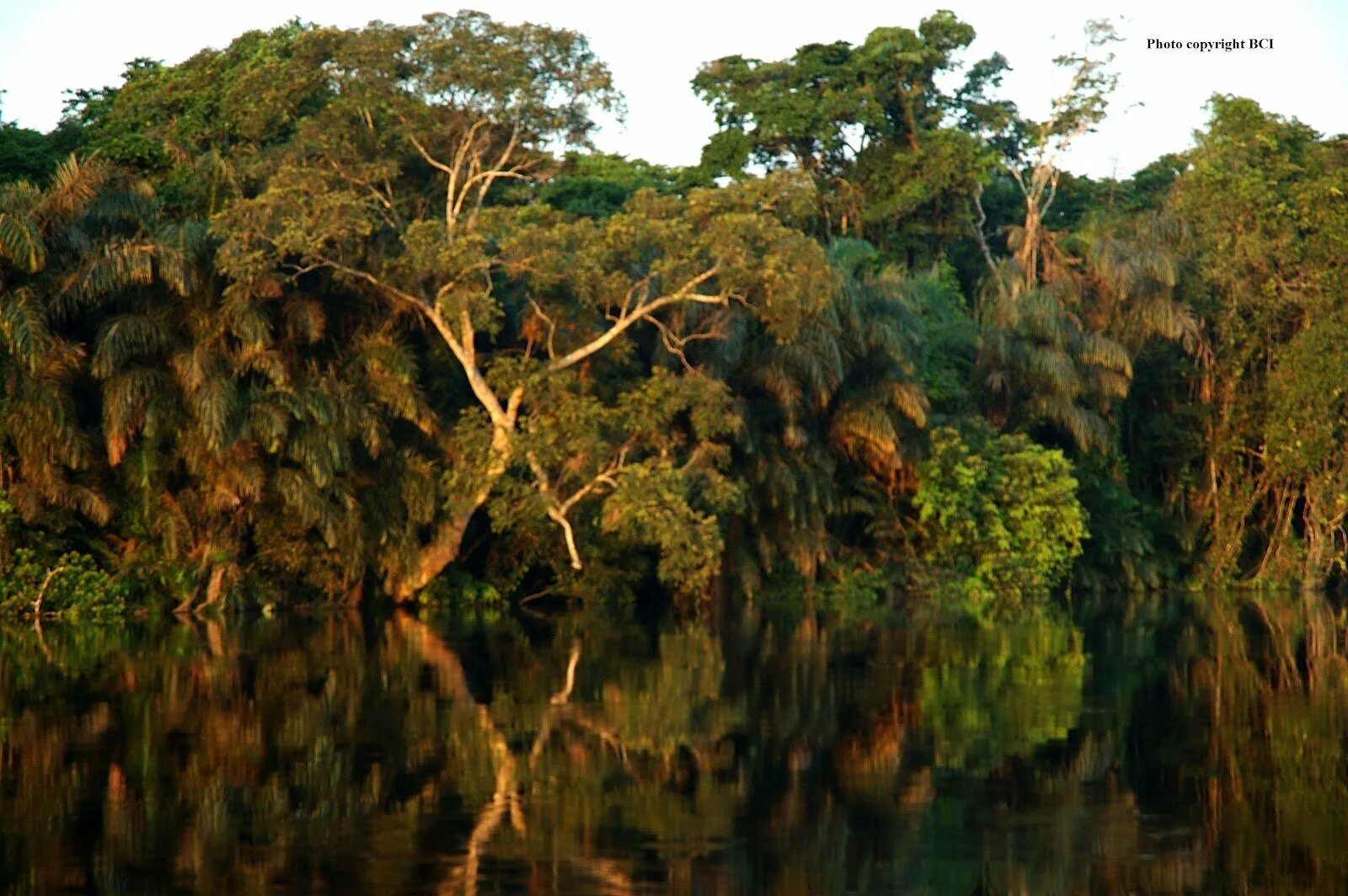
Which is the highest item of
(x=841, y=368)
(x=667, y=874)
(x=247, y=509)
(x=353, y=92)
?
(x=353, y=92)

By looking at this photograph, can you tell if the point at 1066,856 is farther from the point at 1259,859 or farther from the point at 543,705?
the point at 543,705

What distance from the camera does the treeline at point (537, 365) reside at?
23125mm

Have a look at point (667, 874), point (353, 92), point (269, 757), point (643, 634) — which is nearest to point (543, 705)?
point (269, 757)

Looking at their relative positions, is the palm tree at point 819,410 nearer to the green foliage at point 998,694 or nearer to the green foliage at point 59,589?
the green foliage at point 998,694

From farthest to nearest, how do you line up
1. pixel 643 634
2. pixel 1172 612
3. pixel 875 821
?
pixel 1172 612
pixel 643 634
pixel 875 821

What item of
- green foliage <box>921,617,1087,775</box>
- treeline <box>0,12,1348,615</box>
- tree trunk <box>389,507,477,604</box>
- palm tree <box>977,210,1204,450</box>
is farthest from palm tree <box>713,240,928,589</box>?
green foliage <box>921,617,1087,775</box>

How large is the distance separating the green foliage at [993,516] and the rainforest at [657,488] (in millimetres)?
104

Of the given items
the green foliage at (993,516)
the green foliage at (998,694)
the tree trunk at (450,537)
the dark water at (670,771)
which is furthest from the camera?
the green foliage at (993,516)

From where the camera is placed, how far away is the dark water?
25.5 feet

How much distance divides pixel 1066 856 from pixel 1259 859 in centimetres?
87

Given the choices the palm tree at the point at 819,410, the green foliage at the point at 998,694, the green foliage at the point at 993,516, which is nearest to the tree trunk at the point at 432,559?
the palm tree at the point at 819,410

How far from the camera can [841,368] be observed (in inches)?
1119

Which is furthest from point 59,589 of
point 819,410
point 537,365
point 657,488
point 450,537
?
point 819,410

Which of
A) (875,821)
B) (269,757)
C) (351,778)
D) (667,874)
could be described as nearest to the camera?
(667,874)
